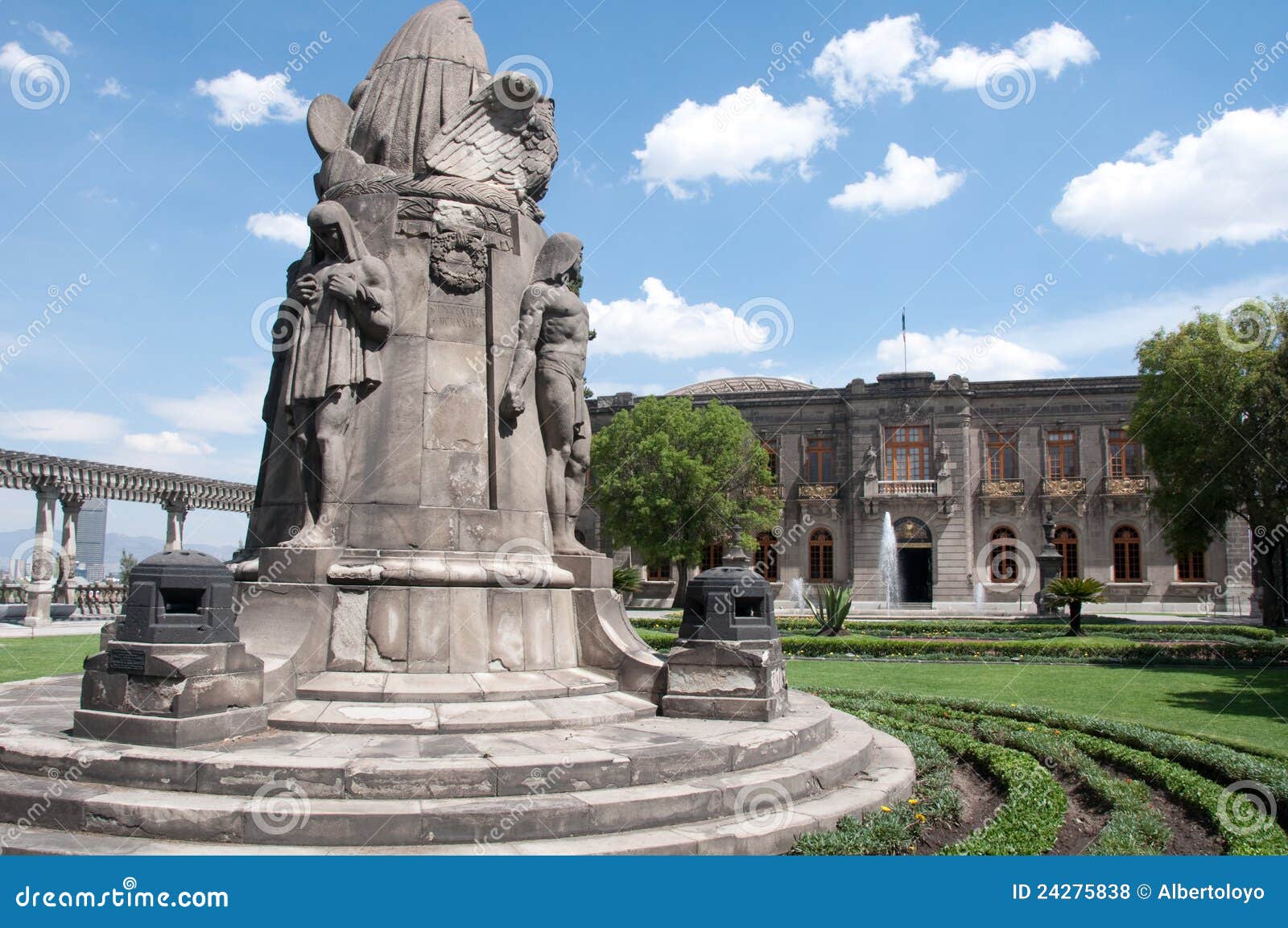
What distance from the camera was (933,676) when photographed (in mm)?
15078

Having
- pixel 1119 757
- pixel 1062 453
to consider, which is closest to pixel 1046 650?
pixel 1119 757

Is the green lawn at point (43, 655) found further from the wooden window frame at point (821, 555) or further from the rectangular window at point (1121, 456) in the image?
the rectangular window at point (1121, 456)

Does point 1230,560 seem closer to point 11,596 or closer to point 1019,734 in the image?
point 1019,734

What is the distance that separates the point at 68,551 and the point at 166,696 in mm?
25450

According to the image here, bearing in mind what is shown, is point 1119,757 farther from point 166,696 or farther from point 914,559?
point 914,559

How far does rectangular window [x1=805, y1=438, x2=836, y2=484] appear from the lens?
44.8 metres

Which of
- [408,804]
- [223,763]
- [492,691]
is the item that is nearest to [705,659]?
[492,691]

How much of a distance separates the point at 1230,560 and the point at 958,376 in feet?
44.0

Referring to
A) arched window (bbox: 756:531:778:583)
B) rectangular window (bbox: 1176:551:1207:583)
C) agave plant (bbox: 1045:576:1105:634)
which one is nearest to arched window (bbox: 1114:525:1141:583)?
rectangular window (bbox: 1176:551:1207:583)

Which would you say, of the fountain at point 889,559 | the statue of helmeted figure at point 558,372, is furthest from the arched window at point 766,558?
the statue of helmeted figure at point 558,372

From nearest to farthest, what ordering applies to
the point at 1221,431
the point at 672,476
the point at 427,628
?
the point at 427,628
the point at 1221,431
the point at 672,476

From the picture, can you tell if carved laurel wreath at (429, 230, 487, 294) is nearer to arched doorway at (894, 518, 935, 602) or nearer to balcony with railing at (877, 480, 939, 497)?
balcony with railing at (877, 480, 939, 497)

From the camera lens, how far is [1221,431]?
83.8 ft

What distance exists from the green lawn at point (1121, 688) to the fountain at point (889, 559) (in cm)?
2594
